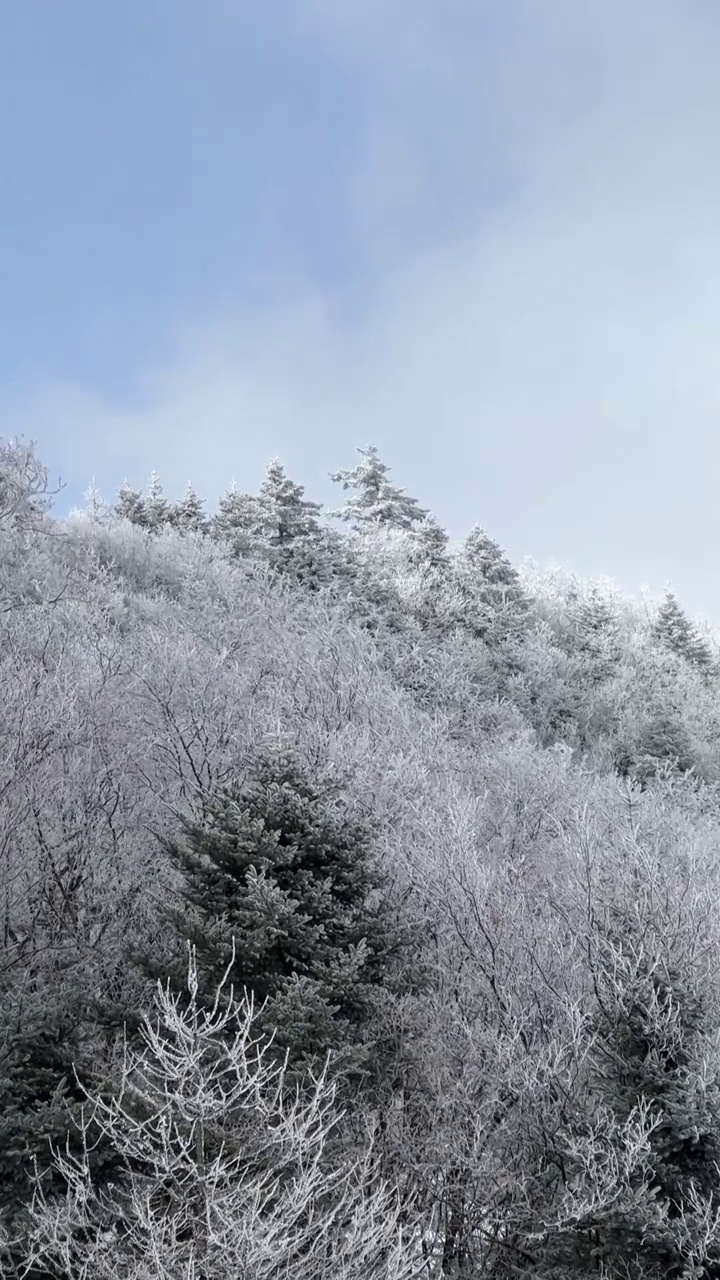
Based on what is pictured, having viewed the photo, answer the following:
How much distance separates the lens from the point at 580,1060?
9.20 metres

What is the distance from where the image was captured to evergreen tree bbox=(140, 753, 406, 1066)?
7973 mm

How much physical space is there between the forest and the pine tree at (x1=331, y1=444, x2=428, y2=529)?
23.6m

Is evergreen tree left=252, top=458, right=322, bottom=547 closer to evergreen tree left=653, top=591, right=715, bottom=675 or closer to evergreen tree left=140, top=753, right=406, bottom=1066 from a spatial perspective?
evergreen tree left=653, top=591, right=715, bottom=675

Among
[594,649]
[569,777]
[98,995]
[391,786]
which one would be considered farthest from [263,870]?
[594,649]

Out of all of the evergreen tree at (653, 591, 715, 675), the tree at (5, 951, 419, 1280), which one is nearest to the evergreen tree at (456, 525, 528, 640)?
the evergreen tree at (653, 591, 715, 675)

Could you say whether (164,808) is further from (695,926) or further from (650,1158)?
(650,1158)

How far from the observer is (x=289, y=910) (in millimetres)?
8125

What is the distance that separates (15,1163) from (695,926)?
26.1ft

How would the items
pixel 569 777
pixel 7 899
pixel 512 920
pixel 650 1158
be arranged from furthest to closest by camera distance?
pixel 569 777, pixel 512 920, pixel 7 899, pixel 650 1158

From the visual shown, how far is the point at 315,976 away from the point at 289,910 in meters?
0.86

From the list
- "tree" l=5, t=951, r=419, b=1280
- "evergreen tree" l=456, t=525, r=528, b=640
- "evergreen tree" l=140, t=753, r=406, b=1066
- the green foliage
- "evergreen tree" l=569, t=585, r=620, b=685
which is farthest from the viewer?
"evergreen tree" l=569, t=585, r=620, b=685

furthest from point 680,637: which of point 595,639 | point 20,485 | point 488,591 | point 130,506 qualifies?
point 20,485

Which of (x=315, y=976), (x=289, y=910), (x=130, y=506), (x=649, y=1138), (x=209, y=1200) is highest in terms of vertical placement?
(x=130, y=506)

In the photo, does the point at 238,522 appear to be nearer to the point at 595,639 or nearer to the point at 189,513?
the point at 189,513
